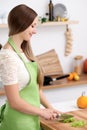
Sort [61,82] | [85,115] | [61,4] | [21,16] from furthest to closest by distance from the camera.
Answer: [61,4] → [61,82] → [85,115] → [21,16]

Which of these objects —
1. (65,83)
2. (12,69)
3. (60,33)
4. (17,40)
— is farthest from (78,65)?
(12,69)

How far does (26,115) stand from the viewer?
162cm

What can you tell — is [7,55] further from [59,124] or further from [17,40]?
[59,124]

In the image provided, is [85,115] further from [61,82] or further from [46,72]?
[46,72]

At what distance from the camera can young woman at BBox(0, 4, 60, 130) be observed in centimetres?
153

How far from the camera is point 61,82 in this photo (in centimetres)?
330

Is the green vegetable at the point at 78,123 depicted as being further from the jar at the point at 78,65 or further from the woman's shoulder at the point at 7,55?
the jar at the point at 78,65

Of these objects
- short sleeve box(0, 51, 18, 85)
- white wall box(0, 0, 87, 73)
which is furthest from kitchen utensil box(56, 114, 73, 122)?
white wall box(0, 0, 87, 73)

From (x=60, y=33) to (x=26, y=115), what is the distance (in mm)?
2162

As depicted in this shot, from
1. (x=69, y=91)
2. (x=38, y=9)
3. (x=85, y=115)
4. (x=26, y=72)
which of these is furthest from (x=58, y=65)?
(x=26, y=72)

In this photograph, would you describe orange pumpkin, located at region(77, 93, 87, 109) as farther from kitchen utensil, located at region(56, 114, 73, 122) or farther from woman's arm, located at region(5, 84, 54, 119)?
woman's arm, located at region(5, 84, 54, 119)

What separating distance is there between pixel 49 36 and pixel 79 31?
1.33ft

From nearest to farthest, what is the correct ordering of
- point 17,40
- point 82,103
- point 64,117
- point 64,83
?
point 17,40 → point 64,117 → point 82,103 → point 64,83

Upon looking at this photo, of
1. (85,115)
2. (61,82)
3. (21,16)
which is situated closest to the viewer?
(21,16)
